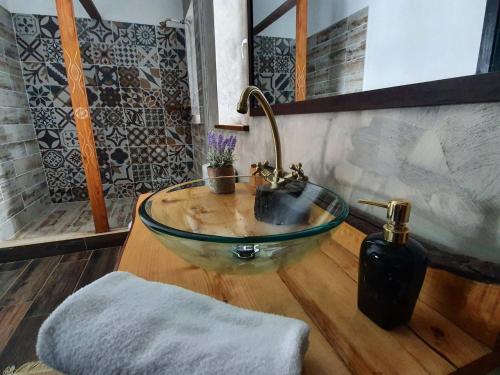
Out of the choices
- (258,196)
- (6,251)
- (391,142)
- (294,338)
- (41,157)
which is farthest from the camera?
(41,157)

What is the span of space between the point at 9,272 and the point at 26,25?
82.4 inches

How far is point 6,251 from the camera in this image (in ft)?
6.04

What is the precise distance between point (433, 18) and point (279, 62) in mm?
532

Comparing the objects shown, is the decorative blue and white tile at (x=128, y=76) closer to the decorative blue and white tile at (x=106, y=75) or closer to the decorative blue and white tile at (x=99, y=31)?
the decorative blue and white tile at (x=106, y=75)

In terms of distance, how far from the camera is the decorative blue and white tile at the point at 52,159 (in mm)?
2639

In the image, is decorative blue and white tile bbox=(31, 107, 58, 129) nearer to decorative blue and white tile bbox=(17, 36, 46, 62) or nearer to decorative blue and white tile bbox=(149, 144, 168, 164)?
decorative blue and white tile bbox=(17, 36, 46, 62)

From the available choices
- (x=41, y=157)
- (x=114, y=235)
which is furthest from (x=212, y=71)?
(x=41, y=157)

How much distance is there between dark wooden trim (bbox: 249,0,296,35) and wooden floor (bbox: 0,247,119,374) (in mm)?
1605

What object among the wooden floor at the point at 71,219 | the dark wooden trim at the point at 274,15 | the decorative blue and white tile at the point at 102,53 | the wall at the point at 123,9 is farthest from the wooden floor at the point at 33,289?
the wall at the point at 123,9

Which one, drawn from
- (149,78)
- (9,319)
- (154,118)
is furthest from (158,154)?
(9,319)

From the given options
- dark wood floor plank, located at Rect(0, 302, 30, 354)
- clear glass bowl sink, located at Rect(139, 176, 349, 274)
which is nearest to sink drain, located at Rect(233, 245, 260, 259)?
clear glass bowl sink, located at Rect(139, 176, 349, 274)

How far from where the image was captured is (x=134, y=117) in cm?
284

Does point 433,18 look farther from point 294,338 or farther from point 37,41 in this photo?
point 37,41

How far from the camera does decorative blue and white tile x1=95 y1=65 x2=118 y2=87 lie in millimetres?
2633
